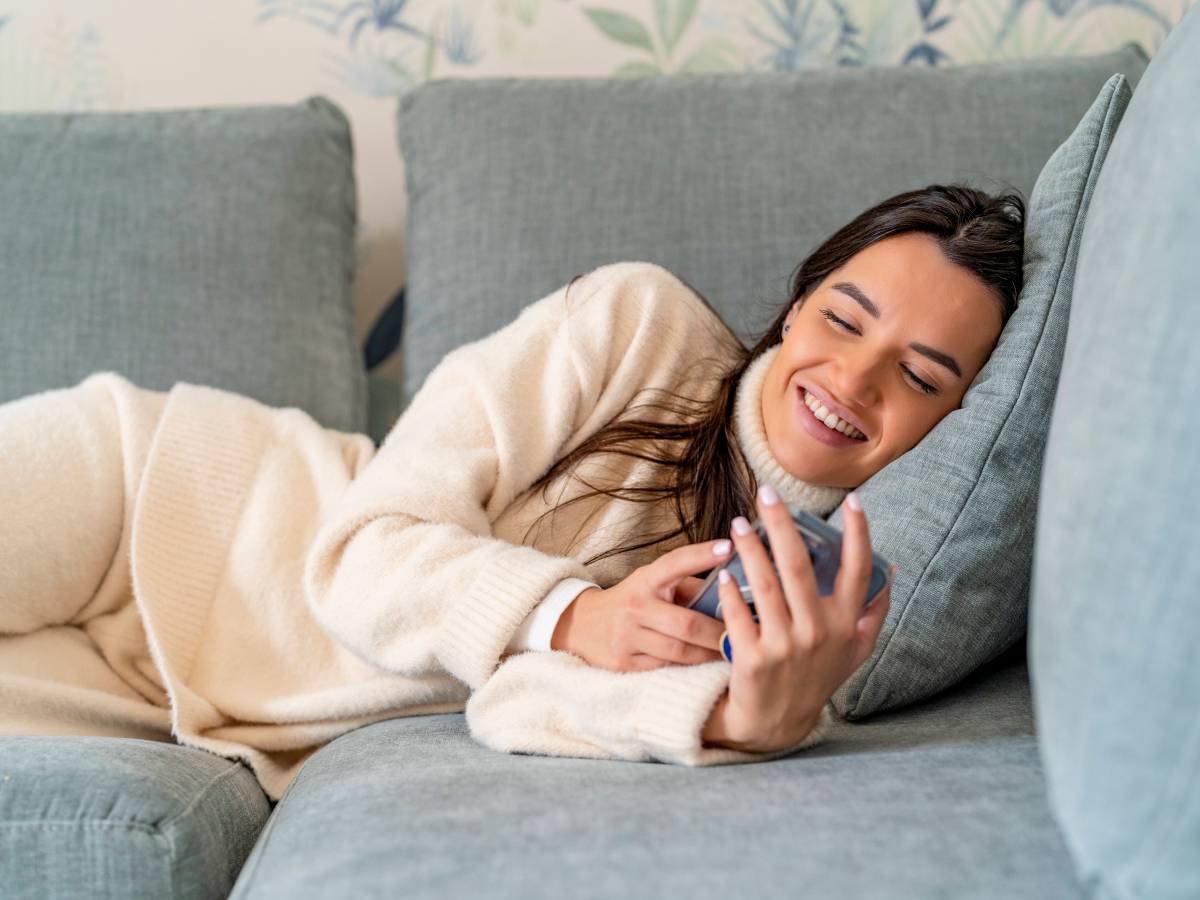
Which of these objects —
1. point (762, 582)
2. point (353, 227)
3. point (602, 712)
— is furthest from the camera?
point (353, 227)

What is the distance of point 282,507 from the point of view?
4.33 ft

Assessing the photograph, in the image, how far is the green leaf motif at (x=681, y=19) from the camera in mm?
1925

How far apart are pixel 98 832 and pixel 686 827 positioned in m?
0.46

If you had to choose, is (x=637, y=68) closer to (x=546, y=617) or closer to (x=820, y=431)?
(x=820, y=431)

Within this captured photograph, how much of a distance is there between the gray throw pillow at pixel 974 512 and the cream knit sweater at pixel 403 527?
200 millimetres

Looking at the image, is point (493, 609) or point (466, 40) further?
point (466, 40)

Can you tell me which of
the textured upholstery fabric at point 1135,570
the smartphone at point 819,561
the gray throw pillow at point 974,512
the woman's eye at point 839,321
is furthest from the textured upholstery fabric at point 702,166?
the textured upholstery fabric at point 1135,570

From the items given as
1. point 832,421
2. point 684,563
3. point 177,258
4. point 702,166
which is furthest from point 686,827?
point 177,258

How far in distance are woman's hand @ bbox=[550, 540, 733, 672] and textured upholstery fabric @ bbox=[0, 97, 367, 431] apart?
0.69 m

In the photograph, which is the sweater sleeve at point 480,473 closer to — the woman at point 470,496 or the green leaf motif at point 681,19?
the woman at point 470,496

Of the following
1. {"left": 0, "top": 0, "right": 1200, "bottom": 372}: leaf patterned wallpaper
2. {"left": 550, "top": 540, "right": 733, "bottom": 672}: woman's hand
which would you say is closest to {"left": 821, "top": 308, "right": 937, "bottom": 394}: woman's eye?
{"left": 550, "top": 540, "right": 733, "bottom": 672}: woman's hand

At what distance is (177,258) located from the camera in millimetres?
1526

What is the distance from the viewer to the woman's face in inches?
44.7

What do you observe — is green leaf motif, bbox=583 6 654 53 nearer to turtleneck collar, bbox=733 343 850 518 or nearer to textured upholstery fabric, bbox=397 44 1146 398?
textured upholstery fabric, bbox=397 44 1146 398
